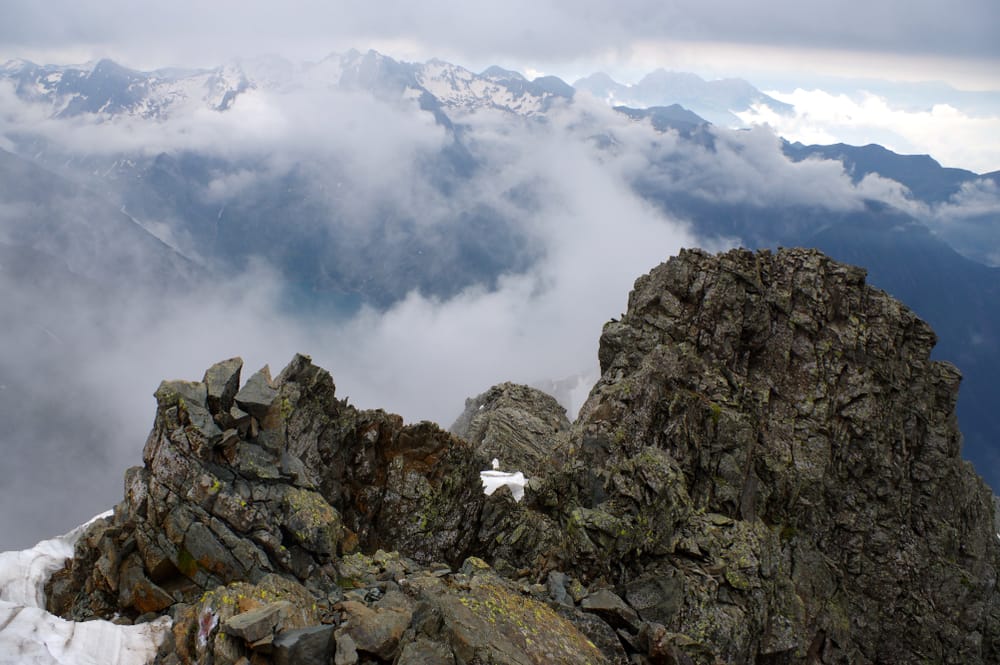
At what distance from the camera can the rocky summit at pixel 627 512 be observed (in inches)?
822

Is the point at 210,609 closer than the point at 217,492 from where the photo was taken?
Yes

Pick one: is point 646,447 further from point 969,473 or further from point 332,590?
point 969,473

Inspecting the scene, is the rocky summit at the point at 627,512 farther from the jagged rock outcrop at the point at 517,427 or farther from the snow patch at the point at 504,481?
the snow patch at the point at 504,481

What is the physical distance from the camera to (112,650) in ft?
59.3

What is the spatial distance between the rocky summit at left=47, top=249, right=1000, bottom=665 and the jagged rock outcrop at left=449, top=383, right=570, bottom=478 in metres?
0.46

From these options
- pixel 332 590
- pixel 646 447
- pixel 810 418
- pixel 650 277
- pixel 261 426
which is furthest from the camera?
pixel 650 277

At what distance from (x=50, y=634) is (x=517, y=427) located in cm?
4752

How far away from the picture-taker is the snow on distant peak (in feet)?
56.2

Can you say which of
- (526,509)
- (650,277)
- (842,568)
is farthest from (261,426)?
(842,568)

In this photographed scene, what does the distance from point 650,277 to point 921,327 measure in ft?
77.9

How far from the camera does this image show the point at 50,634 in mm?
18031

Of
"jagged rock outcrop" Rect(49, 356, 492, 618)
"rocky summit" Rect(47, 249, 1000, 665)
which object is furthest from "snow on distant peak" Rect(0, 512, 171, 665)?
"jagged rock outcrop" Rect(49, 356, 492, 618)

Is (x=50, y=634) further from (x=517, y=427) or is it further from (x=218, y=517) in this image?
(x=517, y=427)

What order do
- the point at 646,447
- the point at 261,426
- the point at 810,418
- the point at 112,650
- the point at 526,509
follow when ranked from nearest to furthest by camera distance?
the point at 112,650 < the point at 261,426 < the point at 526,509 < the point at 646,447 < the point at 810,418
